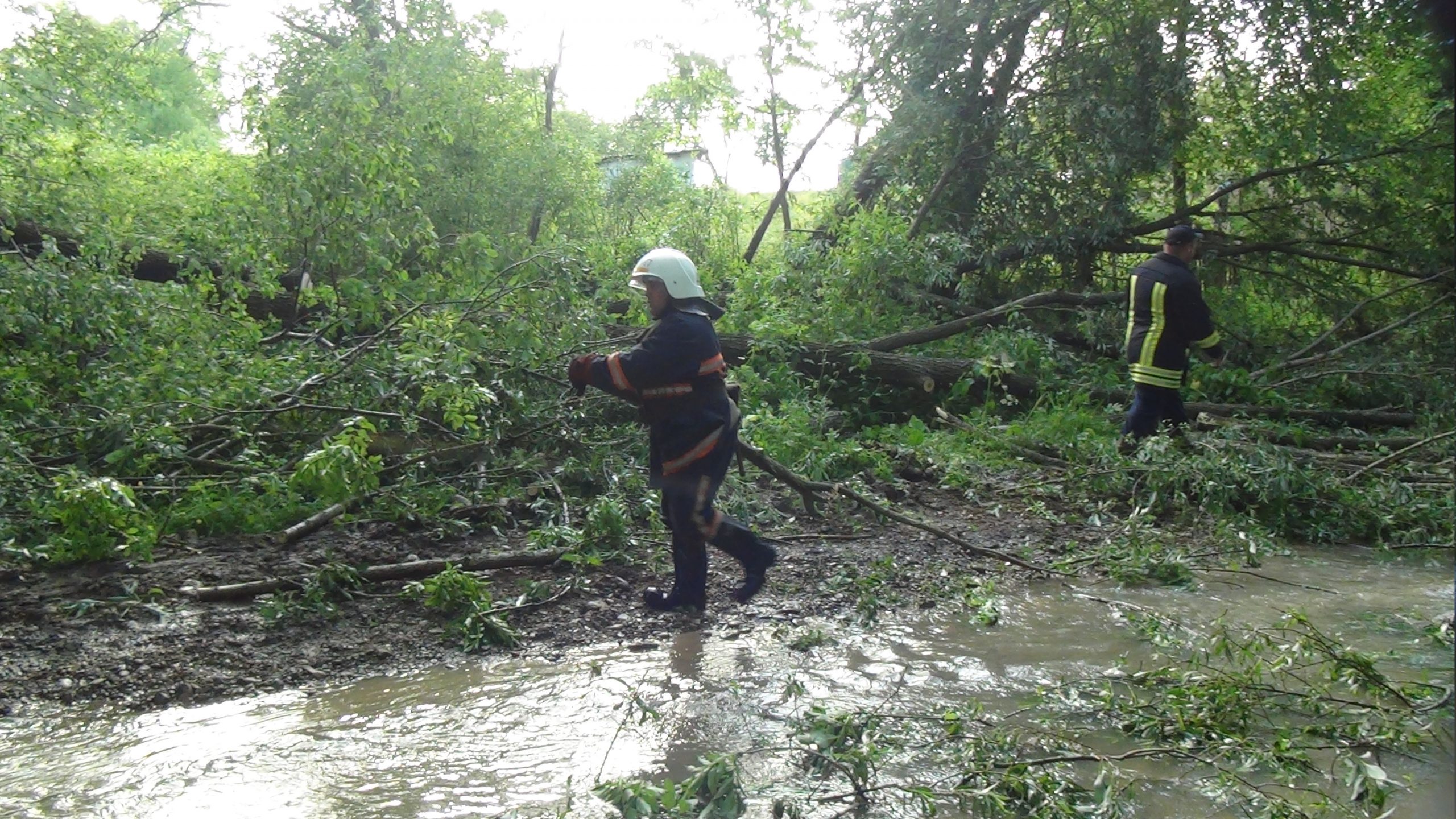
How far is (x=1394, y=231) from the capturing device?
1177 cm

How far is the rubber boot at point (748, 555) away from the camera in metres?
5.37

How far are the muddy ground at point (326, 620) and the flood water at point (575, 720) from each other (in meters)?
0.19

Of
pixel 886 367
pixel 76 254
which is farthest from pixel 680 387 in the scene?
pixel 76 254

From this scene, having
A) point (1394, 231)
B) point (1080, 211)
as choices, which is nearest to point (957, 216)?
point (1080, 211)

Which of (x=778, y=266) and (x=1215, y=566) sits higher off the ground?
(x=778, y=266)

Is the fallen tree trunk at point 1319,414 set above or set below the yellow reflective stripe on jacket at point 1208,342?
below

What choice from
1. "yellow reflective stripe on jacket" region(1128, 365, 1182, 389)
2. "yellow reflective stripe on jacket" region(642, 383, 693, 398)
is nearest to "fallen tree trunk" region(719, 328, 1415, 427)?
"yellow reflective stripe on jacket" region(1128, 365, 1182, 389)

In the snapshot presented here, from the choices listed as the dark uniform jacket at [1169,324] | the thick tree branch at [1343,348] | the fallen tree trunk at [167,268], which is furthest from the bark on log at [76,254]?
the thick tree branch at [1343,348]

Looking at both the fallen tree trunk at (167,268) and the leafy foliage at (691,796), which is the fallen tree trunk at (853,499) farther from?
the fallen tree trunk at (167,268)

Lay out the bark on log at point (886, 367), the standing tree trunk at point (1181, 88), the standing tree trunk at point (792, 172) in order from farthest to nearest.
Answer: the standing tree trunk at point (792, 172), the standing tree trunk at point (1181, 88), the bark on log at point (886, 367)

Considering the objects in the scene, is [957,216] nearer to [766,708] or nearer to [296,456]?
[296,456]

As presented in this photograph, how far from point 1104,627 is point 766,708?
78.1 inches

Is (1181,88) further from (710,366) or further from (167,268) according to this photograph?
(167,268)

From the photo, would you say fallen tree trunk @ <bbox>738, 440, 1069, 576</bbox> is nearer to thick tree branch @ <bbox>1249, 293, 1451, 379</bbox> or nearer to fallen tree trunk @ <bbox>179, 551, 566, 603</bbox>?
fallen tree trunk @ <bbox>179, 551, 566, 603</bbox>
